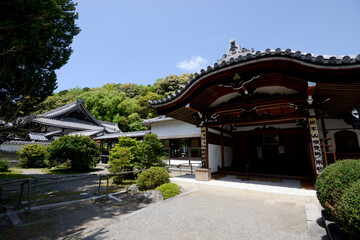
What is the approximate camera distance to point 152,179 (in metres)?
6.95

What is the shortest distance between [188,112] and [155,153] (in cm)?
342

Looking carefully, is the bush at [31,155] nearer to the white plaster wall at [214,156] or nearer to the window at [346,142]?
the white plaster wall at [214,156]

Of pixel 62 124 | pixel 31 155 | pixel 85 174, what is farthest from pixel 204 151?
pixel 62 124

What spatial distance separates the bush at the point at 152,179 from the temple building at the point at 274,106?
2.07 metres

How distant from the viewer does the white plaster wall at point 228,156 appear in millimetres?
10430

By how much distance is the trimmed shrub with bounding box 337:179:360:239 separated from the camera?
200cm

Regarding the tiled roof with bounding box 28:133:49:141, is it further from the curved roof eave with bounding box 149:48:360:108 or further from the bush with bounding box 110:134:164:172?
the curved roof eave with bounding box 149:48:360:108

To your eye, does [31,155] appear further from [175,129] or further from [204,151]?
[204,151]

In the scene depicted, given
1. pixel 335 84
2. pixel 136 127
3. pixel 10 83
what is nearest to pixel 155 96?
pixel 136 127

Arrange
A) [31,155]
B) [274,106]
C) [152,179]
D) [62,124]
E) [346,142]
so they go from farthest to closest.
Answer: [62,124] → [31,155] → [346,142] → [152,179] → [274,106]

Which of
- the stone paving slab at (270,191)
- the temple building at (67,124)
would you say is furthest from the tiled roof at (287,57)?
the temple building at (67,124)

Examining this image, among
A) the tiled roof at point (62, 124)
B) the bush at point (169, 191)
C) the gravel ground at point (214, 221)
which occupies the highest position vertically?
the tiled roof at point (62, 124)

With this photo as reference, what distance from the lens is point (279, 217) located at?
395 centimetres

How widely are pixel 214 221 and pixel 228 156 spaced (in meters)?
7.43
